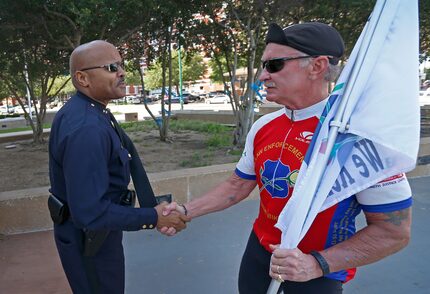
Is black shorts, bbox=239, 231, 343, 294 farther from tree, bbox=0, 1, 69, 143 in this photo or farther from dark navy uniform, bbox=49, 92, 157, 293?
tree, bbox=0, 1, 69, 143

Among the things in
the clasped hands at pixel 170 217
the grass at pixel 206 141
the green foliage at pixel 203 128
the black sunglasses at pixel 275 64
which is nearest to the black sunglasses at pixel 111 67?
the clasped hands at pixel 170 217

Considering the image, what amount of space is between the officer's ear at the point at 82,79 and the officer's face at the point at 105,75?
0.04 feet

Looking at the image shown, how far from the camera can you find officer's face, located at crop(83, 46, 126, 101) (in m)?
2.11

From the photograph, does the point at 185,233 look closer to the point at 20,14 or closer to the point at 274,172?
the point at 274,172

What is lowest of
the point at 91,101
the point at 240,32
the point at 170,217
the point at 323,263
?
the point at 170,217

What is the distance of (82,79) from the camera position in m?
2.12

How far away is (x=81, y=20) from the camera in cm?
559

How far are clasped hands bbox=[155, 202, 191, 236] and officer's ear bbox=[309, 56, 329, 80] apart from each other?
1121 millimetres

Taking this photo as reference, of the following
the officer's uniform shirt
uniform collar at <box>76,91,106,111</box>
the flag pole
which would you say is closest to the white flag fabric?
the flag pole

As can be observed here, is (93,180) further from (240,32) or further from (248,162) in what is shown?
(240,32)

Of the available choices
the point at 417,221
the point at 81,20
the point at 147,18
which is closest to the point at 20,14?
the point at 81,20

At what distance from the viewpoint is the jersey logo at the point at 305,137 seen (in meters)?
1.63

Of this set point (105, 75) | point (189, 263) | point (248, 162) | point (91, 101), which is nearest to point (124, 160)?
point (91, 101)

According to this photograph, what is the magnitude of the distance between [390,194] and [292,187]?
1.36 feet
